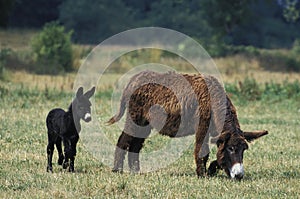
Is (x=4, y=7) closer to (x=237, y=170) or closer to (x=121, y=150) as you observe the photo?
(x=121, y=150)

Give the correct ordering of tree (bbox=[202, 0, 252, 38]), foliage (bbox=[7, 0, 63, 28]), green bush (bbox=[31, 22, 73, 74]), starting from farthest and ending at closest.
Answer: foliage (bbox=[7, 0, 63, 28])
tree (bbox=[202, 0, 252, 38])
green bush (bbox=[31, 22, 73, 74])

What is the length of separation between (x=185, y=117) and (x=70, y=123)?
192 centimetres

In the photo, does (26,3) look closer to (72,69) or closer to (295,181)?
(72,69)

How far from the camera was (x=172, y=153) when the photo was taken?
14188 millimetres

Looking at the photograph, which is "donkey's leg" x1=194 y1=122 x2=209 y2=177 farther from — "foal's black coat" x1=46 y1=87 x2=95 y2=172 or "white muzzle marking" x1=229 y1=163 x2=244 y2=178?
"foal's black coat" x1=46 y1=87 x2=95 y2=172

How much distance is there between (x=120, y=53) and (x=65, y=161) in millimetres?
31389

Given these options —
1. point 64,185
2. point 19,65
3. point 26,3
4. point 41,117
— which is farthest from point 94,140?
point 26,3


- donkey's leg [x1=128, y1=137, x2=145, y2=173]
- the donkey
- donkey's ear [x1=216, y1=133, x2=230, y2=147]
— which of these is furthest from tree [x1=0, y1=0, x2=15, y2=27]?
donkey's ear [x1=216, y1=133, x2=230, y2=147]

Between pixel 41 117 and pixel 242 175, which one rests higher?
→ pixel 242 175

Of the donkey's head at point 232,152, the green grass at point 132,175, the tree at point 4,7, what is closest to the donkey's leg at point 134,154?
the green grass at point 132,175

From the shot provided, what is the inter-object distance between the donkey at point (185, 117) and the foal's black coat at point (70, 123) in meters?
1.06

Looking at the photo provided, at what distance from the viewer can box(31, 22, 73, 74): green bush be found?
34.3 metres

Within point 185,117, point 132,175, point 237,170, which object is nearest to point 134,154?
point 132,175

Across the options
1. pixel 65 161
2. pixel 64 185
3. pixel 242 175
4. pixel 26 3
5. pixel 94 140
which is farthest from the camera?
pixel 26 3
